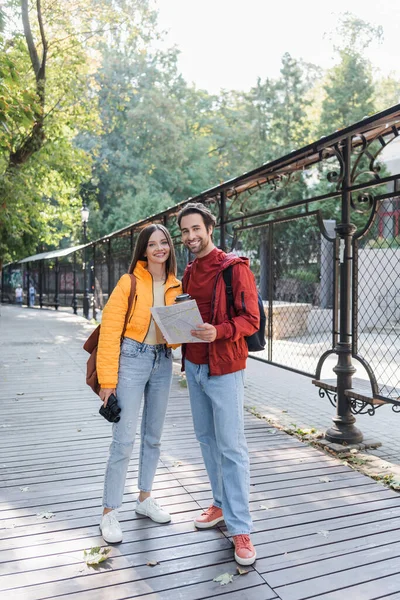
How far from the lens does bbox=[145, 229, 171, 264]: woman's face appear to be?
3.28 meters

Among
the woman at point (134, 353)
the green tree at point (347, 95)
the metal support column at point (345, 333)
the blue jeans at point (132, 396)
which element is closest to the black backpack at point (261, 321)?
the woman at point (134, 353)

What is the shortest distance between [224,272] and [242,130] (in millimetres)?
36145

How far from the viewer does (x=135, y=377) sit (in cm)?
327

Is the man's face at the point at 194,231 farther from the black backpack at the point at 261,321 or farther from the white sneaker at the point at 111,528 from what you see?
the white sneaker at the point at 111,528

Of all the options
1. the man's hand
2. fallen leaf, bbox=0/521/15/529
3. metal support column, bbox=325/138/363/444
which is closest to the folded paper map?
the man's hand

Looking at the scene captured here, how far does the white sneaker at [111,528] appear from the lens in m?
3.27

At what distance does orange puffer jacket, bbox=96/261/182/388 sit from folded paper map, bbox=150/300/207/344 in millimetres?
190

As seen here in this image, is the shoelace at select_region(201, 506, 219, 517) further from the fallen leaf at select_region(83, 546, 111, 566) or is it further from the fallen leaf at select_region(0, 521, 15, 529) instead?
the fallen leaf at select_region(0, 521, 15, 529)

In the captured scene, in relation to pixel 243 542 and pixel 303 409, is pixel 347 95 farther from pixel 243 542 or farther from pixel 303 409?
pixel 243 542

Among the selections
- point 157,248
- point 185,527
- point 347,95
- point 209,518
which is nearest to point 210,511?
point 209,518

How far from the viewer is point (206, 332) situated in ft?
9.60

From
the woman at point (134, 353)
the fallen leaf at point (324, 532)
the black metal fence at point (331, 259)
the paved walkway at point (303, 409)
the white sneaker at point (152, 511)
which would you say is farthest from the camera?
the paved walkway at point (303, 409)

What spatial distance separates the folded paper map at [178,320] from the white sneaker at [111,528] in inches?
46.4

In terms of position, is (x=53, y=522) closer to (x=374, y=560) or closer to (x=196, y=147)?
(x=374, y=560)
